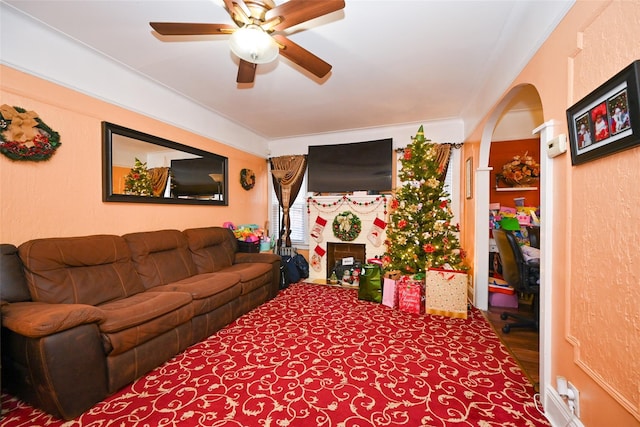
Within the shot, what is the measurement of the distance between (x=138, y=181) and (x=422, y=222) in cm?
349

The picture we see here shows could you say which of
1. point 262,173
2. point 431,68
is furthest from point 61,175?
point 431,68

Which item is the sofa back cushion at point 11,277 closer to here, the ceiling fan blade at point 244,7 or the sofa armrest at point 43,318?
the sofa armrest at point 43,318

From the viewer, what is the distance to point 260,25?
5.43 ft

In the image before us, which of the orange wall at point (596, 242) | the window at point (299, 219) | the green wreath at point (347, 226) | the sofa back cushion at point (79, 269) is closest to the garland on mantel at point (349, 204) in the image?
the green wreath at point (347, 226)

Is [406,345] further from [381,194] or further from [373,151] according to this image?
[373,151]

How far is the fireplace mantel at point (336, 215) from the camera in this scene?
14.3 ft

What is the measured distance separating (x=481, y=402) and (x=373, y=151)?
362cm

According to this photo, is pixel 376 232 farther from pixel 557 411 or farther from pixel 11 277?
pixel 11 277

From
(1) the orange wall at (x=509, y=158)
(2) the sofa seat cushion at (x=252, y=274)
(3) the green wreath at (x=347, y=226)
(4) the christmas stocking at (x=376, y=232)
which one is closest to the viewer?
(2) the sofa seat cushion at (x=252, y=274)

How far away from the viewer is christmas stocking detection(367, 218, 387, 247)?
4.34 meters

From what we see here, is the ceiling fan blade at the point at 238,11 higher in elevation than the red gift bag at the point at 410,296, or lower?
higher

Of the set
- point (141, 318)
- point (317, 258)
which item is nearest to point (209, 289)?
point (141, 318)

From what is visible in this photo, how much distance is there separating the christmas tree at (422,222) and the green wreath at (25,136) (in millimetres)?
3640

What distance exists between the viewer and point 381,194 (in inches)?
175
